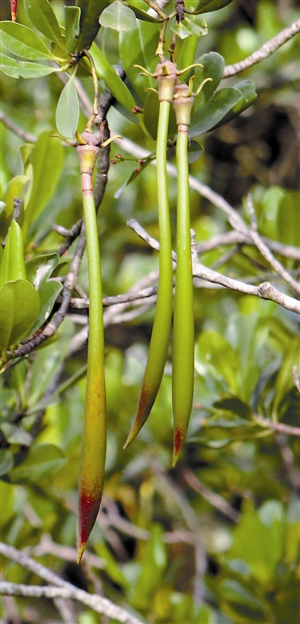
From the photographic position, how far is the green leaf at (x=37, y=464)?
0.93 meters

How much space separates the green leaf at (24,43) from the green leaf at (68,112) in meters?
0.05

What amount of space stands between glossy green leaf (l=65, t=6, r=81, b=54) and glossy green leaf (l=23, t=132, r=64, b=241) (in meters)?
0.31

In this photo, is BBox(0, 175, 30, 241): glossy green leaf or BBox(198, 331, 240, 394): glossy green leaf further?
BBox(198, 331, 240, 394): glossy green leaf

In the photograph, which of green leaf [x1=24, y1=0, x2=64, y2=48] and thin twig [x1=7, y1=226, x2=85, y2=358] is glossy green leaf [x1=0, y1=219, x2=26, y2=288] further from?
green leaf [x1=24, y1=0, x2=64, y2=48]

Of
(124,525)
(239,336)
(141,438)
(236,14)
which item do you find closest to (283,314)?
(239,336)

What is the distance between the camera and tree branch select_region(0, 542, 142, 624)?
2.85 ft

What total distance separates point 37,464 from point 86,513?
1.57 feet

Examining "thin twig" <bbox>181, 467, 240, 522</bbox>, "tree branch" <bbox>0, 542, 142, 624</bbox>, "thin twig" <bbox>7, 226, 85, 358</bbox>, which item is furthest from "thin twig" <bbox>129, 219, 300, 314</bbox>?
"thin twig" <bbox>181, 467, 240, 522</bbox>

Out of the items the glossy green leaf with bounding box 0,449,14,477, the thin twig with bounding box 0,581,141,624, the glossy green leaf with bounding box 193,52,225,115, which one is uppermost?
the glossy green leaf with bounding box 193,52,225,115

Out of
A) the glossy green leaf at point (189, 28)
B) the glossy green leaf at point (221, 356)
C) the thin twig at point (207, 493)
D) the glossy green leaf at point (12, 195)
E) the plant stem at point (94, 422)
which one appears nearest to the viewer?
the plant stem at point (94, 422)

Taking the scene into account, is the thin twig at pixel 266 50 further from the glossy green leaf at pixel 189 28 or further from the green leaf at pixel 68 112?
the green leaf at pixel 68 112

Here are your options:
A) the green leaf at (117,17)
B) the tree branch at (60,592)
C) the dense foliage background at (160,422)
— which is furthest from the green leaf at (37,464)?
the green leaf at (117,17)

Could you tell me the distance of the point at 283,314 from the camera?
4.27 feet

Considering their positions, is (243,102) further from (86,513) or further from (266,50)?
(86,513)
